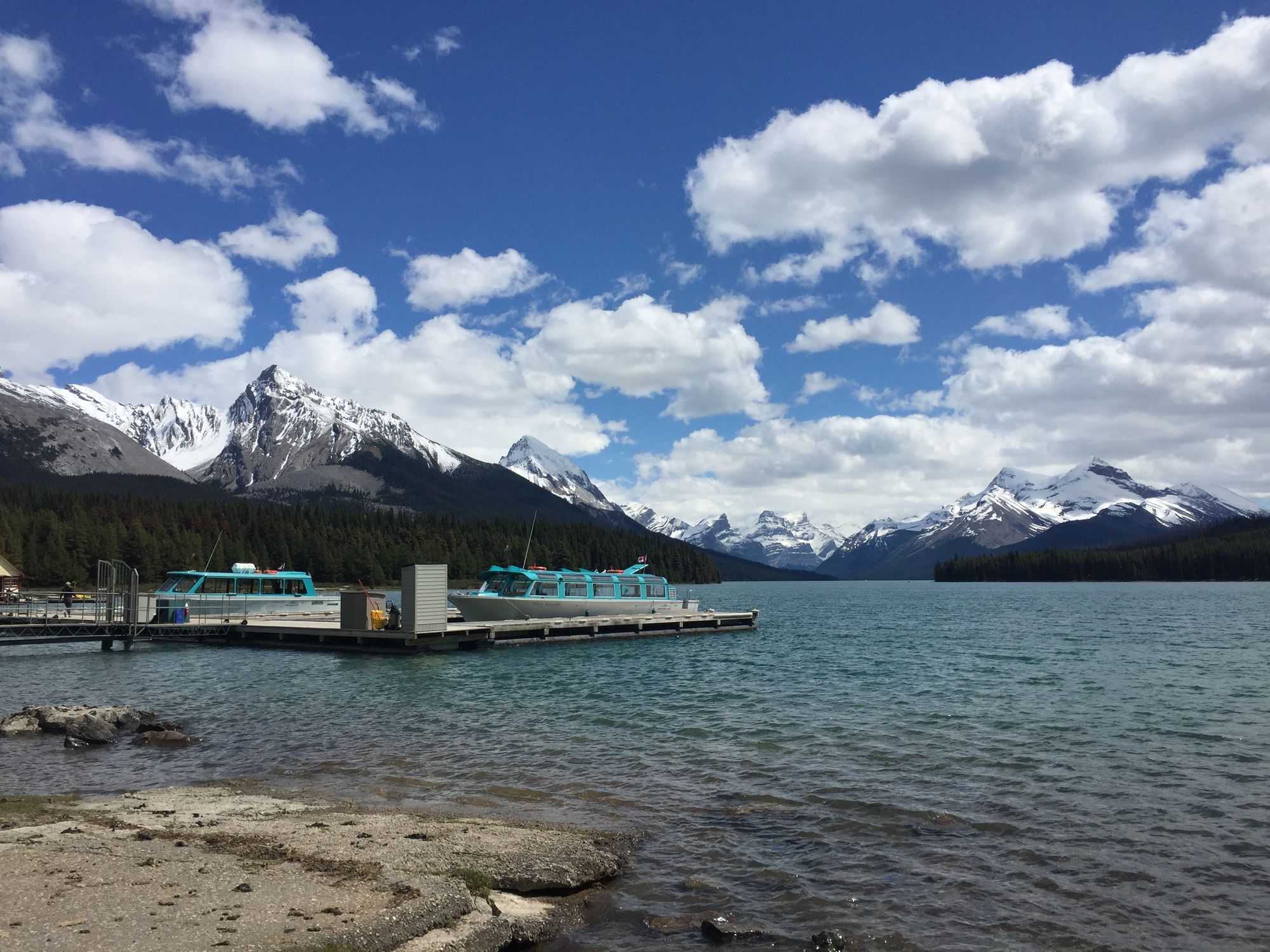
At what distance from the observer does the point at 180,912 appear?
34.0ft

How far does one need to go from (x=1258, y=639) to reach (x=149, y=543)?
137042 millimetres

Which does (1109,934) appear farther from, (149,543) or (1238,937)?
(149,543)

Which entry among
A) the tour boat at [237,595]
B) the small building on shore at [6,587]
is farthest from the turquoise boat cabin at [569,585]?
the small building on shore at [6,587]

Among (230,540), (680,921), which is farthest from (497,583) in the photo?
(230,540)

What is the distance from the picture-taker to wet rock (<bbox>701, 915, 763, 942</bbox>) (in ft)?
37.9

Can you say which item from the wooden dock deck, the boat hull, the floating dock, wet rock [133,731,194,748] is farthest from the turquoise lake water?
the boat hull

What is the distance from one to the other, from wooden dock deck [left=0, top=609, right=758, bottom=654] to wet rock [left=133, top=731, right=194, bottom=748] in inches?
916

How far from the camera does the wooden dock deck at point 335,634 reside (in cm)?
4772

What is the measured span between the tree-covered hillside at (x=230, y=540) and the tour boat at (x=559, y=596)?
71454mm

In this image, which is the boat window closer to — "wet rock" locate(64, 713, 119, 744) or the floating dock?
the floating dock

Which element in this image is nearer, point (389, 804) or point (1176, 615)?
point (389, 804)

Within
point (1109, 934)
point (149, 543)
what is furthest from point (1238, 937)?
point (149, 543)

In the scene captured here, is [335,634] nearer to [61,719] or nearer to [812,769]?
[61,719]

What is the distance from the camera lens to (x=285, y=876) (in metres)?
11.9
